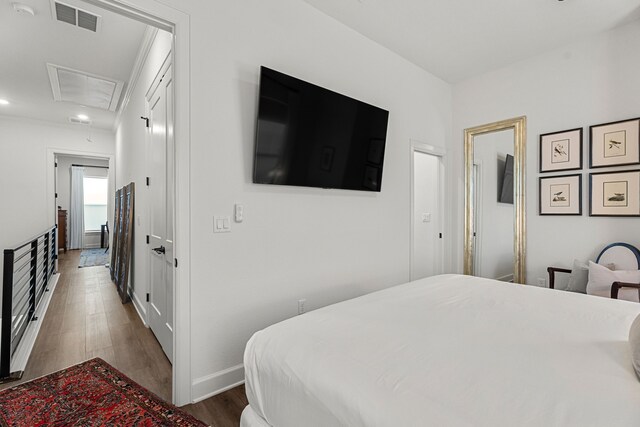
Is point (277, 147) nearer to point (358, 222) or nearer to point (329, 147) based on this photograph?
point (329, 147)

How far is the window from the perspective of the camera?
9281 mm

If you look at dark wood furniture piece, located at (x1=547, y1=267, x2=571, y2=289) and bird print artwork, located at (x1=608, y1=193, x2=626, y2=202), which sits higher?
bird print artwork, located at (x1=608, y1=193, x2=626, y2=202)

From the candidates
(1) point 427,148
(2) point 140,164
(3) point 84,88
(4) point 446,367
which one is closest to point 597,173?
(1) point 427,148

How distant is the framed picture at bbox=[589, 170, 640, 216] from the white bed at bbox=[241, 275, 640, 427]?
163cm

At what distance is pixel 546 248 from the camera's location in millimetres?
3404

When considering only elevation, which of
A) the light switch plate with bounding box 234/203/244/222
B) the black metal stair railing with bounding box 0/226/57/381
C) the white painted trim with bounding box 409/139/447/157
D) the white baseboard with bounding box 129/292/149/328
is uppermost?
the white painted trim with bounding box 409/139/447/157

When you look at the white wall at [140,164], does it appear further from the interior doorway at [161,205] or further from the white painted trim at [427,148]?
the white painted trim at [427,148]

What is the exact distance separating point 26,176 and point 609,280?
26.5ft

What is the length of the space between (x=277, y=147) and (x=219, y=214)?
0.63m

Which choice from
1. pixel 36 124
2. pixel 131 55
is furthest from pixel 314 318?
pixel 36 124

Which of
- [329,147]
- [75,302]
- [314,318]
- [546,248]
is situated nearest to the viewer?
[314,318]

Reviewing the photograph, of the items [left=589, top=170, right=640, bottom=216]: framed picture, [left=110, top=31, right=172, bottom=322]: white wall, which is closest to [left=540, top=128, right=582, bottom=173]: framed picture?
[left=589, top=170, right=640, bottom=216]: framed picture

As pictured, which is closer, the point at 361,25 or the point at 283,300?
the point at 283,300

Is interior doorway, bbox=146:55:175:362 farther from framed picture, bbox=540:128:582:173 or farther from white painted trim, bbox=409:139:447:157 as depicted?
framed picture, bbox=540:128:582:173
